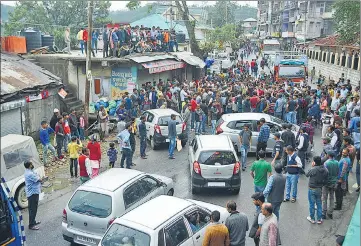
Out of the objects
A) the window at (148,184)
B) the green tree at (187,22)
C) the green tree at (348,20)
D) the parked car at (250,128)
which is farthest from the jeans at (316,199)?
the green tree at (348,20)

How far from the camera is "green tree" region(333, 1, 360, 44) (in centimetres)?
2928

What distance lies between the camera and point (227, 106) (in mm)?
19172

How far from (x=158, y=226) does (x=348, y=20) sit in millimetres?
28513

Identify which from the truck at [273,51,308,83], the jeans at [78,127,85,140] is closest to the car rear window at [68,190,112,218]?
the jeans at [78,127,85,140]

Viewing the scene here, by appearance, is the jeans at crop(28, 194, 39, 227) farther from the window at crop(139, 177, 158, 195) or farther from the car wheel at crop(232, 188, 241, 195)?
the car wheel at crop(232, 188, 241, 195)

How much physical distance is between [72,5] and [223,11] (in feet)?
122

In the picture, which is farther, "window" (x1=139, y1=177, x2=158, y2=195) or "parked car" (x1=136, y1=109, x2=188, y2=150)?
"parked car" (x1=136, y1=109, x2=188, y2=150)

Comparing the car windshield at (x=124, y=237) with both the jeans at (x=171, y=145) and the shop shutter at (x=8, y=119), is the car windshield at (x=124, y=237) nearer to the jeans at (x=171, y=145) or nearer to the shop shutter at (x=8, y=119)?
the shop shutter at (x=8, y=119)

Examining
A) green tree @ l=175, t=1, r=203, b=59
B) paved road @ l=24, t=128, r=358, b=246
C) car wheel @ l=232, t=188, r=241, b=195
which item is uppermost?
green tree @ l=175, t=1, r=203, b=59

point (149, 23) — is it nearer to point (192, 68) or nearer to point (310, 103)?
point (192, 68)

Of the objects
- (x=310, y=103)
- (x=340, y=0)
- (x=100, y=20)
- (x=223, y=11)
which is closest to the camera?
(x=310, y=103)

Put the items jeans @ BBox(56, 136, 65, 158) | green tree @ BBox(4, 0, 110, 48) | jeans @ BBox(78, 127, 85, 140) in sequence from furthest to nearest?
green tree @ BBox(4, 0, 110, 48)
jeans @ BBox(78, 127, 85, 140)
jeans @ BBox(56, 136, 65, 158)

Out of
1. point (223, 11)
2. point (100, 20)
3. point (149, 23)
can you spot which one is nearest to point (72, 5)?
point (100, 20)

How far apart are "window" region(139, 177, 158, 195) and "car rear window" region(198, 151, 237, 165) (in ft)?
6.02
